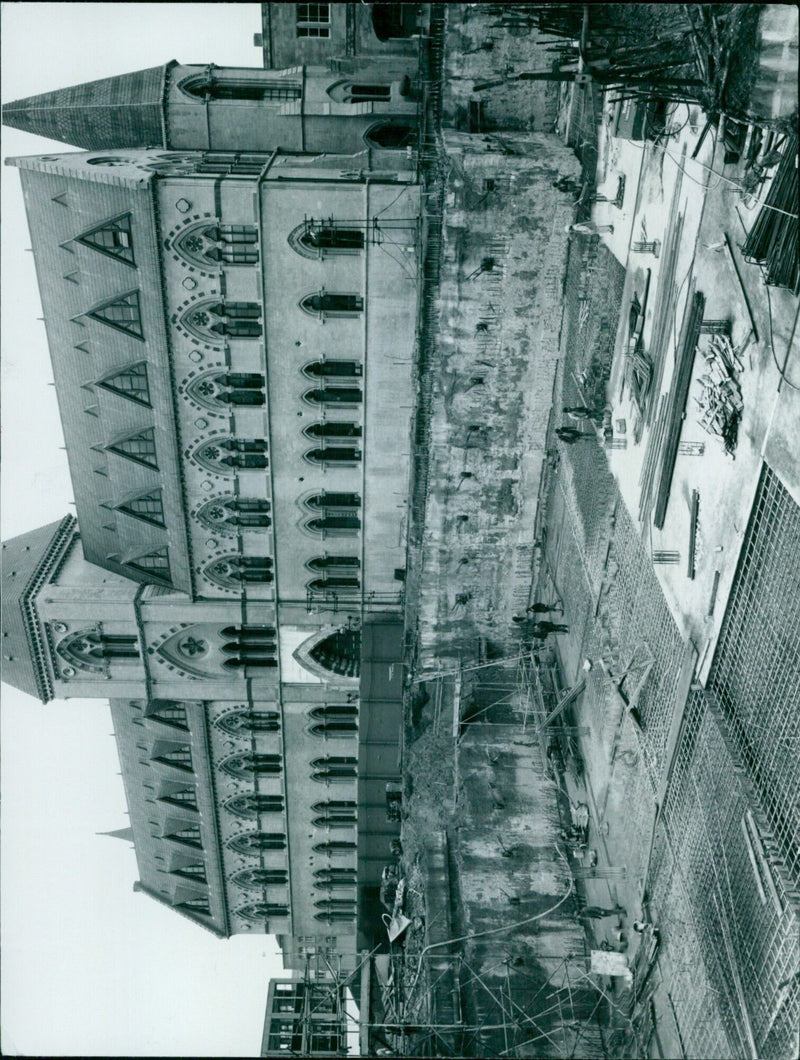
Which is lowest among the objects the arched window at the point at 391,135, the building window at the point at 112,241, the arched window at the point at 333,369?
the arched window at the point at 333,369

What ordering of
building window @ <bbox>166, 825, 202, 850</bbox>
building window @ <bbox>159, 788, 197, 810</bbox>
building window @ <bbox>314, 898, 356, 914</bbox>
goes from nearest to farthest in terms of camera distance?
building window @ <bbox>159, 788, 197, 810</bbox> → building window @ <bbox>166, 825, 202, 850</bbox> → building window @ <bbox>314, 898, 356, 914</bbox>

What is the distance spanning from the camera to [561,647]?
24.6 m

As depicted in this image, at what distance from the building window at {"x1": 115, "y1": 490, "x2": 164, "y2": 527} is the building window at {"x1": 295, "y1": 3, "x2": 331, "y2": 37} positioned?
14.0 meters

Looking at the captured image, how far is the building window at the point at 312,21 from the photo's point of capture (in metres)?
26.0

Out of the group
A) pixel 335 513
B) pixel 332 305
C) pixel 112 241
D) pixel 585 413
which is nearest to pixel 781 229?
pixel 585 413

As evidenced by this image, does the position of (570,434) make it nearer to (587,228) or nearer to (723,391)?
(587,228)

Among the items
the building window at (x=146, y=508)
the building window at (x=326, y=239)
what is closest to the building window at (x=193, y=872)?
Result: the building window at (x=146, y=508)

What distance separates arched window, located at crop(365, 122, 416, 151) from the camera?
24.9 metres

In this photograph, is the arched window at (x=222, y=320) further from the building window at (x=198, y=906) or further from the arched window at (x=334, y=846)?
the building window at (x=198, y=906)

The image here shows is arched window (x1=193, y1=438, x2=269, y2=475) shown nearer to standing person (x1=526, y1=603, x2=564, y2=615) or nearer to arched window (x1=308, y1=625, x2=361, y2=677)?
arched window (x1=308, y1=625, x2=361, y2=677)

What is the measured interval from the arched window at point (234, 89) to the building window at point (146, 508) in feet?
37.0

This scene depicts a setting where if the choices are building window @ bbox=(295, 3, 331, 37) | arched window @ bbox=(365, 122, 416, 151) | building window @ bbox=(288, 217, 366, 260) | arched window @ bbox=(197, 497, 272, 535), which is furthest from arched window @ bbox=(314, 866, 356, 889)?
building window @ bbox=(295, 3, 331, 37)

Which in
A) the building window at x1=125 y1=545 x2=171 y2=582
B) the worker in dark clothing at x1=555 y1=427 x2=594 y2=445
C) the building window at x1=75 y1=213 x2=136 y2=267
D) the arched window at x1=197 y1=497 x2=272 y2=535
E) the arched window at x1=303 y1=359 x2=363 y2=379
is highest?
the building window at x1=75 y1=213 x2=136 y2=267

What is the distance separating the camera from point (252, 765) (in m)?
32.0
